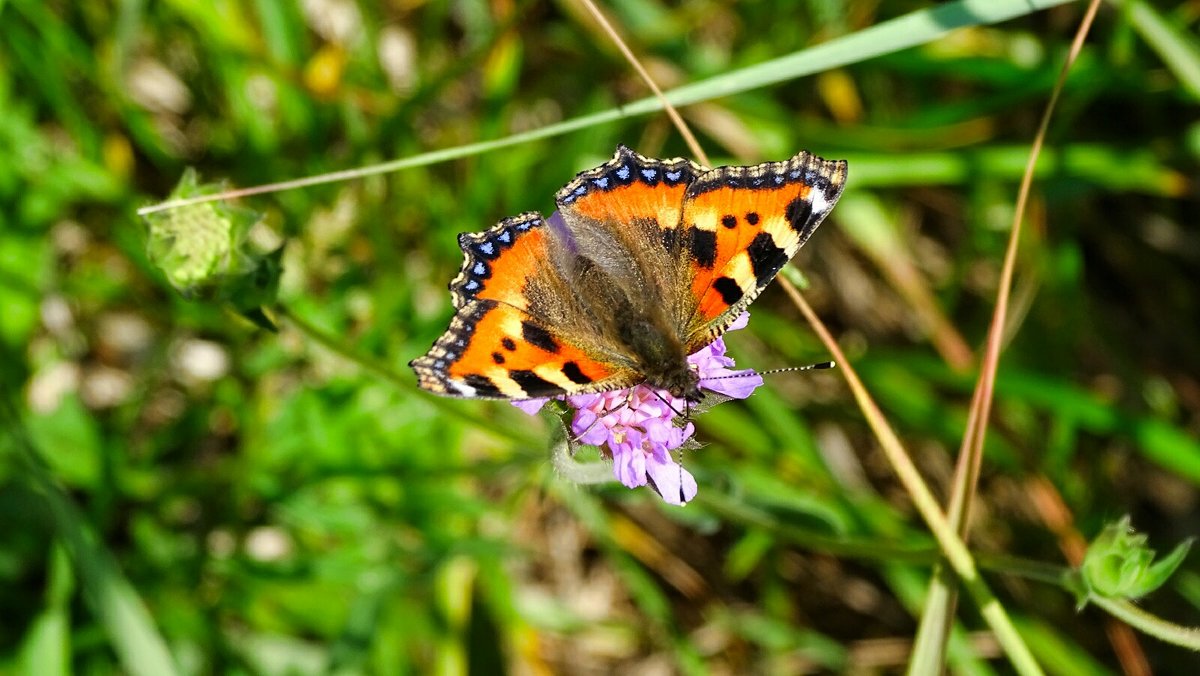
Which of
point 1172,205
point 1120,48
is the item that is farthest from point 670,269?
point 1172,205

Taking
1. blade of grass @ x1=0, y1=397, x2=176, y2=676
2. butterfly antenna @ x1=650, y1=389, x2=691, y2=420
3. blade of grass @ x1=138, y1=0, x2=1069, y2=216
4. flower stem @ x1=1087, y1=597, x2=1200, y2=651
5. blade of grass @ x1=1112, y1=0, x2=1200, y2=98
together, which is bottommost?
blade of grass @ x1=0, y1=397, x2=176, y2=676

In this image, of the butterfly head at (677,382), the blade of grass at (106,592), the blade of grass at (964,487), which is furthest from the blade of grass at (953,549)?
the blade of grass at (106,592)

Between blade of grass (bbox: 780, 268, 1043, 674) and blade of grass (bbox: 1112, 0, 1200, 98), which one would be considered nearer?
blade of grass (bbox: 780, 268, 1043, 674)

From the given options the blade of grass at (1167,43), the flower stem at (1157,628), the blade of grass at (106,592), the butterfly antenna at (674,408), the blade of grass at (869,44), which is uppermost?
the blade of grass at (1167,43)

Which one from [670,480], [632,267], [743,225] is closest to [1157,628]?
[670,480]

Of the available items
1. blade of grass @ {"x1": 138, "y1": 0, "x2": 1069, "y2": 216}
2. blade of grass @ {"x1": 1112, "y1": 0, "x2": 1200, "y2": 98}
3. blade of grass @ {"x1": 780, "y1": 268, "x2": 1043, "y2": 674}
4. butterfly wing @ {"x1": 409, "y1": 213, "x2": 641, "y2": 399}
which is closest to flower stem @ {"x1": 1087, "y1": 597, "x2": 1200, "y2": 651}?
blade of grass @ {"x1": 780, "y1": 268, "x2": 1043, "y2": 674}

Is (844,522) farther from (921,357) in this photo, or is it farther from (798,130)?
(798,130)

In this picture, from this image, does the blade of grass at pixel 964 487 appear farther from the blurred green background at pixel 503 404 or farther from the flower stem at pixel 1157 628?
the blurred green background at pixel 503 404

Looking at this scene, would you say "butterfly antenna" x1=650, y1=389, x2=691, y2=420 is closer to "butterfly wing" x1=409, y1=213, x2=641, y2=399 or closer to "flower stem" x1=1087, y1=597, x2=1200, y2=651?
"butterfly wing" x1=409, y1=213, x2=641, y2=399
